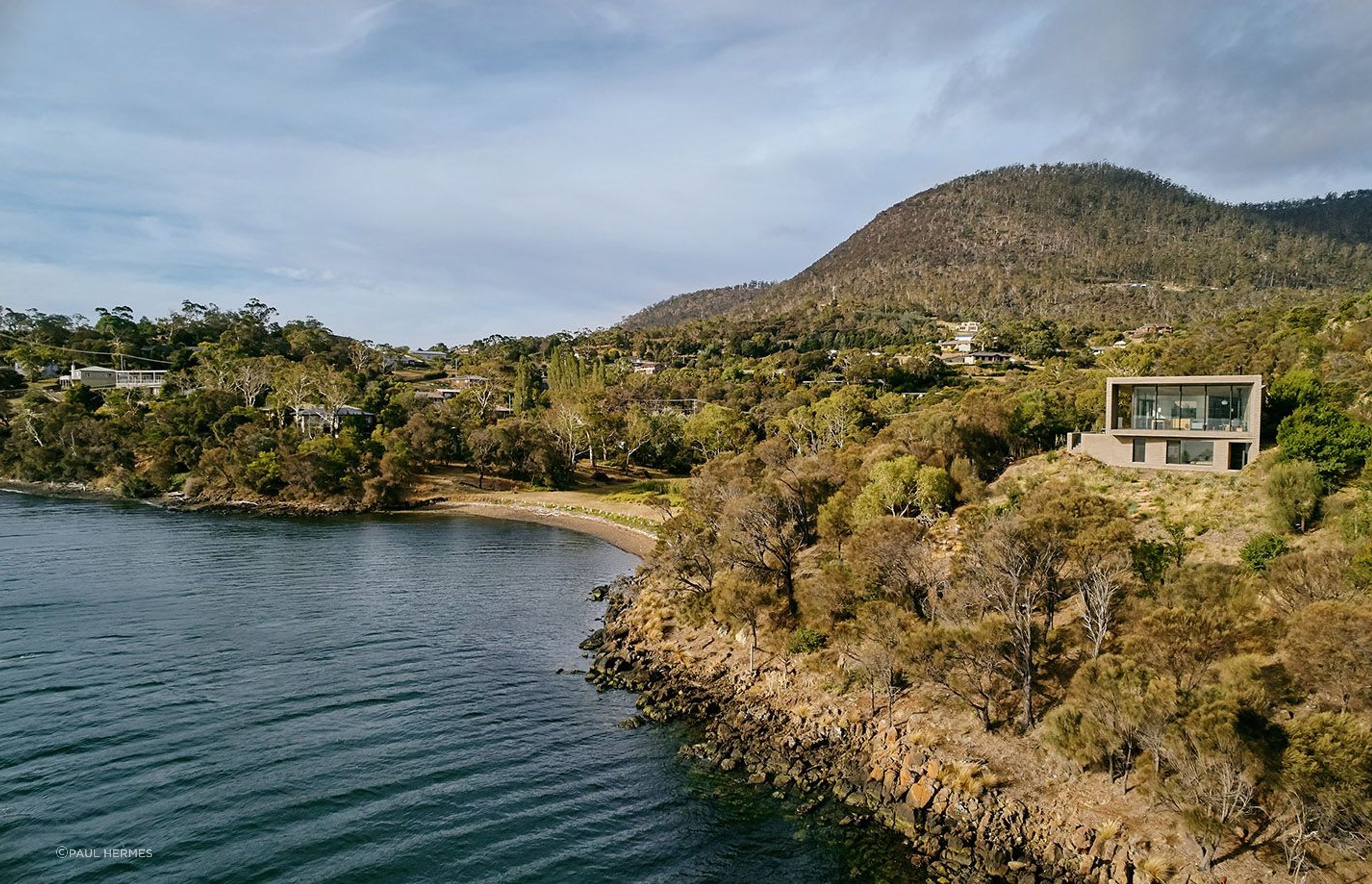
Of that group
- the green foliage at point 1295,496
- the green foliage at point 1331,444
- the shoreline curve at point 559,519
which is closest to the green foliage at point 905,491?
the green foliage at point 1295,496

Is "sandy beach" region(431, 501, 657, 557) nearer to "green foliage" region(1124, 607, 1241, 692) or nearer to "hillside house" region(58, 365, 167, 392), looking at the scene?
"green foliage" region(1124, 607, 1241, 692)

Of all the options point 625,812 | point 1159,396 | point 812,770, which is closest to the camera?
point 625,812

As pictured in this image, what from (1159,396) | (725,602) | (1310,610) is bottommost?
(725,602)

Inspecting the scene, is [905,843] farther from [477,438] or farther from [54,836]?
[477,438]

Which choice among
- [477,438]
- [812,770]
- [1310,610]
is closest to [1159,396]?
[1310,610]

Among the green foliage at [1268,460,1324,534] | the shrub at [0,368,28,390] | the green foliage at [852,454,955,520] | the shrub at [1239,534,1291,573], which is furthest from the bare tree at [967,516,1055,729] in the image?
the shrub at [0,368,28,390]

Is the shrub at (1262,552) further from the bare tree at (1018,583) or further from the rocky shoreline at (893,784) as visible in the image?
the rocky shoreline at (893,784)

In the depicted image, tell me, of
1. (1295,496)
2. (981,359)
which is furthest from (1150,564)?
(981,359)

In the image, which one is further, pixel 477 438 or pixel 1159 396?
pixel 477 438
